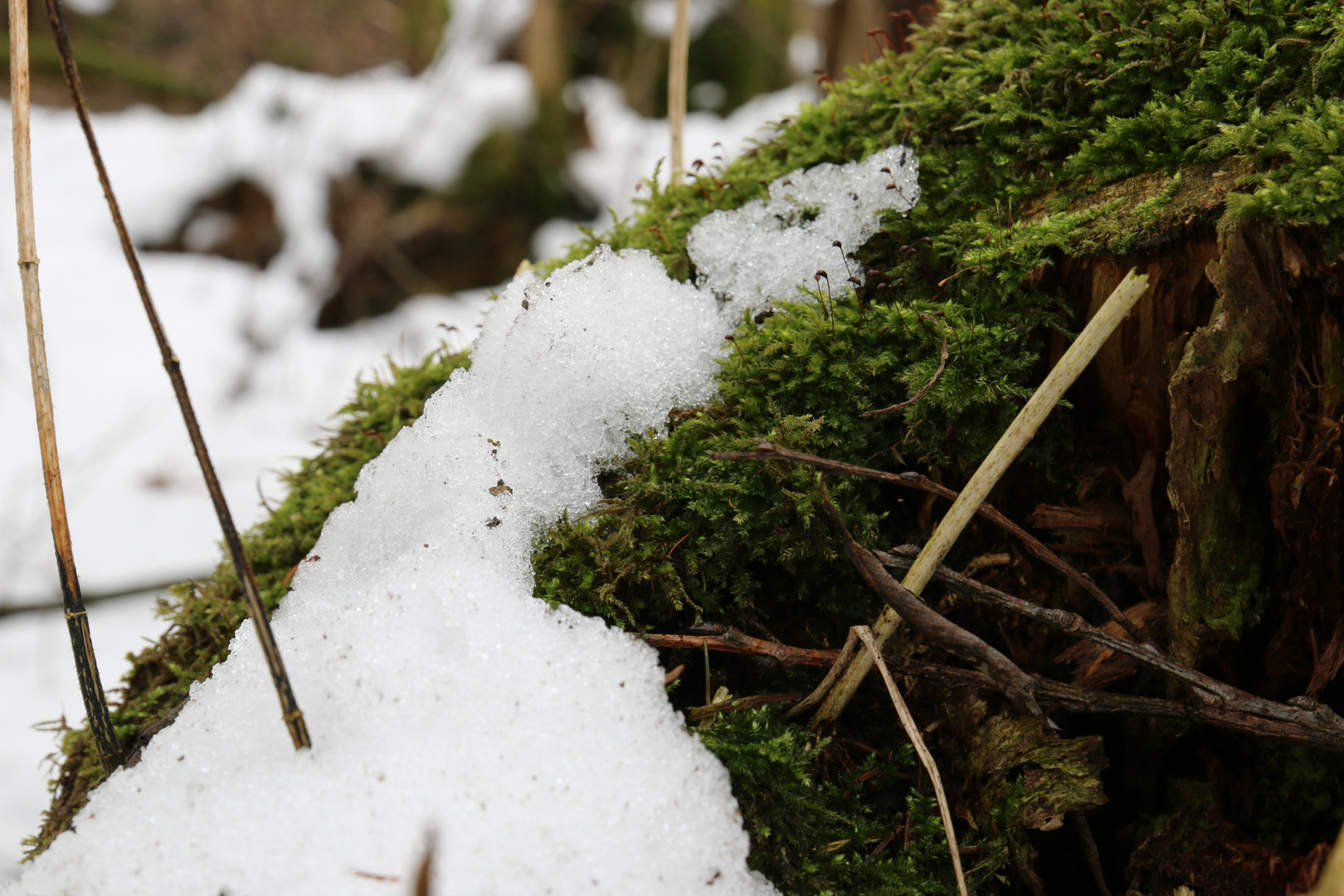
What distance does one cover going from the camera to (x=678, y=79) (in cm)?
189

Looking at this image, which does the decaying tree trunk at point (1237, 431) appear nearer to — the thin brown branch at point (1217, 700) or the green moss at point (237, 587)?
the thin brown branch at point (1217, 700)

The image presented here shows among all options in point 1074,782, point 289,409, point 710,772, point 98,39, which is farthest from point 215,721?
point 98,39

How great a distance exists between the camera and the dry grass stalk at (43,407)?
3.68 ft

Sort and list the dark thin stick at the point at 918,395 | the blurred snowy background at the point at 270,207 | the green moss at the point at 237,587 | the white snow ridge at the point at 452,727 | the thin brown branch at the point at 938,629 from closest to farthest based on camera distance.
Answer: the white snow ridge at the point at 452,727 → the thin brown branch at the point at 938,629 → the dark thin stick at the point at 918,395 → the green moss at the point at 237,587 → the blurred snowy background at the point at 270,207

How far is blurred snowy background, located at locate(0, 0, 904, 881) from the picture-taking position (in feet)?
14.6

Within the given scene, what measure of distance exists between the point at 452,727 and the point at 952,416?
0.92 metres

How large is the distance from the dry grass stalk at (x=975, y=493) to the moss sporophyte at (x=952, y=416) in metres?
0.10

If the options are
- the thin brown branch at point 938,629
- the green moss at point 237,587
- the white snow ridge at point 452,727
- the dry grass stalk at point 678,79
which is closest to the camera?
the white snow ridge at point 452,727

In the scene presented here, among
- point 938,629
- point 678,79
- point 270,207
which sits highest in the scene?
point 678,79

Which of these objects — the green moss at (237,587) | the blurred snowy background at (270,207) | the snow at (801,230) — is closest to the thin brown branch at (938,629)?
the snow at (801,230)

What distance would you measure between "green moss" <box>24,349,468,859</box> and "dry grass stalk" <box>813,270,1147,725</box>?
41.3 inches

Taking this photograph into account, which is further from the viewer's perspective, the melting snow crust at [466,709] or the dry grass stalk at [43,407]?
the dry grass stalk at [43,407]

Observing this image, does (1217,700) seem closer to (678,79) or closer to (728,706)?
(728,706)

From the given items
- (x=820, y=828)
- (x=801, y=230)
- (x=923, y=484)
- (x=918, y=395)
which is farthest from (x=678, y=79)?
(x=820, y=828)
